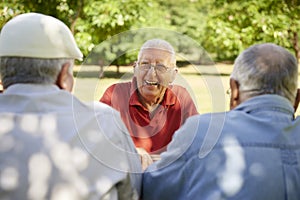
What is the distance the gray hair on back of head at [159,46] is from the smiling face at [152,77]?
0.06 ft

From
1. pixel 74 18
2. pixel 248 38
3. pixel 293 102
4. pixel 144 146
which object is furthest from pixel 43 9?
pixel 293 102

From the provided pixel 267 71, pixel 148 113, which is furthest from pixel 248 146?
pixel 148 113

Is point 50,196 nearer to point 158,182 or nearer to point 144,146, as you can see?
point 158,182

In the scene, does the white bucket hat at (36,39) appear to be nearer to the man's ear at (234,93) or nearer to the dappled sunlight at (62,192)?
the dappled sunlight at (62,192)

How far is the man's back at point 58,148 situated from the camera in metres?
1.91

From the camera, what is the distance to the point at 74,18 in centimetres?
927

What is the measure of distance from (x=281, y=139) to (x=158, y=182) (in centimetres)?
50

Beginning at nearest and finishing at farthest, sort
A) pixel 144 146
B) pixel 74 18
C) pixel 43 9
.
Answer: pixel 144 146
pixel 43 9
pixel 74 18

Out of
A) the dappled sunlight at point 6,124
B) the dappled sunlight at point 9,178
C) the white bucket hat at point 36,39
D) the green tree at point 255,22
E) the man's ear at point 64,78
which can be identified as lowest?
the green tree at point 255,22

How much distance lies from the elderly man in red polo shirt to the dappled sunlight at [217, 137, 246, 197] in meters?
0.55

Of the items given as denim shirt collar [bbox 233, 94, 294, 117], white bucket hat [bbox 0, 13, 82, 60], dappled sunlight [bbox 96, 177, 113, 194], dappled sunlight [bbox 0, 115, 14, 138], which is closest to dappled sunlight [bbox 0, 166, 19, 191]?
dappled sunlight [bbox 0, 115, 14, 138]

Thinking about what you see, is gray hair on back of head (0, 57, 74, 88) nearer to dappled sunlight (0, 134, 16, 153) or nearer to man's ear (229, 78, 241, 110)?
dappled sunlight (0, 134, 16, 153)

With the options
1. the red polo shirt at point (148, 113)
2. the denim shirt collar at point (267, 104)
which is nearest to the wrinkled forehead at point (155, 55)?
the red polo shirt at point (148, 113)

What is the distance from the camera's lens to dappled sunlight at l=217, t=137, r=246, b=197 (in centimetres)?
207
